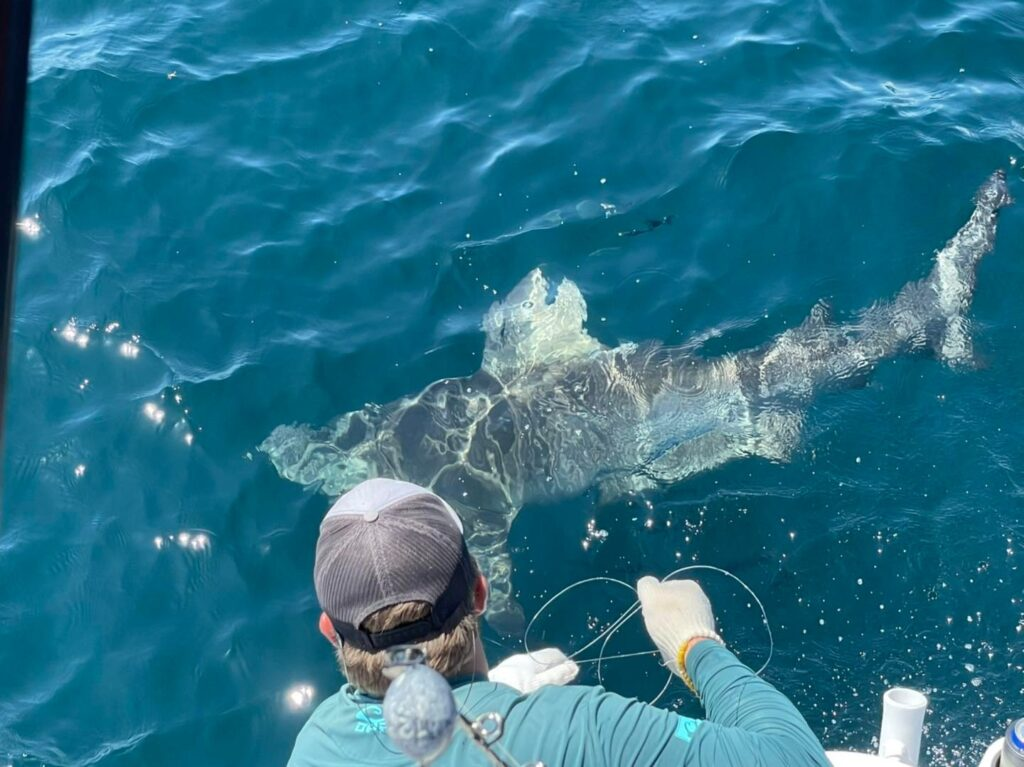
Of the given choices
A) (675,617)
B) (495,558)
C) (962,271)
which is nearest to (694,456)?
(495,558)

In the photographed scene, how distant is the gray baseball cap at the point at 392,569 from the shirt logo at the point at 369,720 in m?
0.17

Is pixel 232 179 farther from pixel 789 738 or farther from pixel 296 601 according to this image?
pixel 789 738

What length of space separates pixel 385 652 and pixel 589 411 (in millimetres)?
4440

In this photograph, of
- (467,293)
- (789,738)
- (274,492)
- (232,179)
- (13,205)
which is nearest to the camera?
(13,205)

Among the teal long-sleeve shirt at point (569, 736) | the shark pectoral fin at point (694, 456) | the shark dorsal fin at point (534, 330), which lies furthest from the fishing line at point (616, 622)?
the teal long-sleeve shirt at point (569, 736)

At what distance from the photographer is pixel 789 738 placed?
2.92m

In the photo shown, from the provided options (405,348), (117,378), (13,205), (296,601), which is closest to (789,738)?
(13,205)

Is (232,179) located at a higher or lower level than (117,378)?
higher

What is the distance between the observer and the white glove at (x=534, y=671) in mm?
4895

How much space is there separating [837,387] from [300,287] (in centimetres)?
411

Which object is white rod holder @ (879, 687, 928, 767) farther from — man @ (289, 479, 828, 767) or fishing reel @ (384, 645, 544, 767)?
fishing reel @ (384, 645, 544, 767)

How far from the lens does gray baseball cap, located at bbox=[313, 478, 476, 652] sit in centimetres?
271

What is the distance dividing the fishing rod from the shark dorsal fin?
228 inches

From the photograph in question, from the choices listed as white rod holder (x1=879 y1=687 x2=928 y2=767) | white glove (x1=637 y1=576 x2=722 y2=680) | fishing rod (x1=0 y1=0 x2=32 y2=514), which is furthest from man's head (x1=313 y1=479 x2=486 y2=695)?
white rod holder (x1=879 y1=687 x2=928 y2=767)
